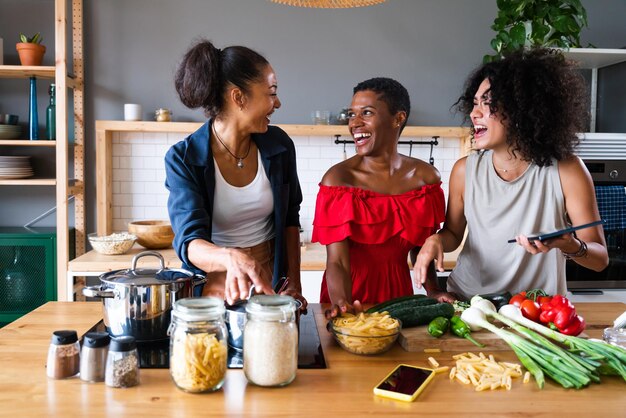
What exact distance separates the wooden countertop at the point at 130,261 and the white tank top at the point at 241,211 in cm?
151

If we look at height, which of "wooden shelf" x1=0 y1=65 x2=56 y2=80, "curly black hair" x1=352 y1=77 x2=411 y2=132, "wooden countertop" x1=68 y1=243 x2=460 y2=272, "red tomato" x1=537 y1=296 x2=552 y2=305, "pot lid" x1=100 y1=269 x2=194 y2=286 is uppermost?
"wooden shelf" x1=0 y1=65 x2=56 y2=80

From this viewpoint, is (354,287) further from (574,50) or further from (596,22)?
(596,22)

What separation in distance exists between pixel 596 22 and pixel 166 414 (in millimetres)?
4808

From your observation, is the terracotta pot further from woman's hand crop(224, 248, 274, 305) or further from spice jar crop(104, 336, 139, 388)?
spice jar crop(104, 336, 139, 388)

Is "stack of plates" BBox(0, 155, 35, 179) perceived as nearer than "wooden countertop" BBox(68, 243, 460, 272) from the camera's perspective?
No

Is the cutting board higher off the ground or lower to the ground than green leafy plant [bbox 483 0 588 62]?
lower

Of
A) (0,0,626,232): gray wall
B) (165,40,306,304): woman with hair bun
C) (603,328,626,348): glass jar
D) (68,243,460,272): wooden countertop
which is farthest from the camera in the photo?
(0,0,626,232): gray wall

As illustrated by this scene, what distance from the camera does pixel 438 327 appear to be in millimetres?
1859

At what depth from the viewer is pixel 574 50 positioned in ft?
13.9

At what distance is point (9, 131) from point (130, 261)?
1.35m

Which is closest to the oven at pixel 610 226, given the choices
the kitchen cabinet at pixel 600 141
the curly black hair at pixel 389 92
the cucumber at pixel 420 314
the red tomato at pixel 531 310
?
the kitchen cabinet at pixel 600 141

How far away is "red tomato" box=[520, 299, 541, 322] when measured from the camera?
1.94m

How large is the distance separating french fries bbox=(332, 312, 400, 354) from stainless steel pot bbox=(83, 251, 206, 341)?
48cm

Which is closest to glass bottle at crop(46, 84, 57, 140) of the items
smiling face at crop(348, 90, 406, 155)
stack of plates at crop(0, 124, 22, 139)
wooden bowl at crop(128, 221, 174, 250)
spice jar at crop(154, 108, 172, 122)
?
stack of plates at crop(0, 124, 22, 139)
